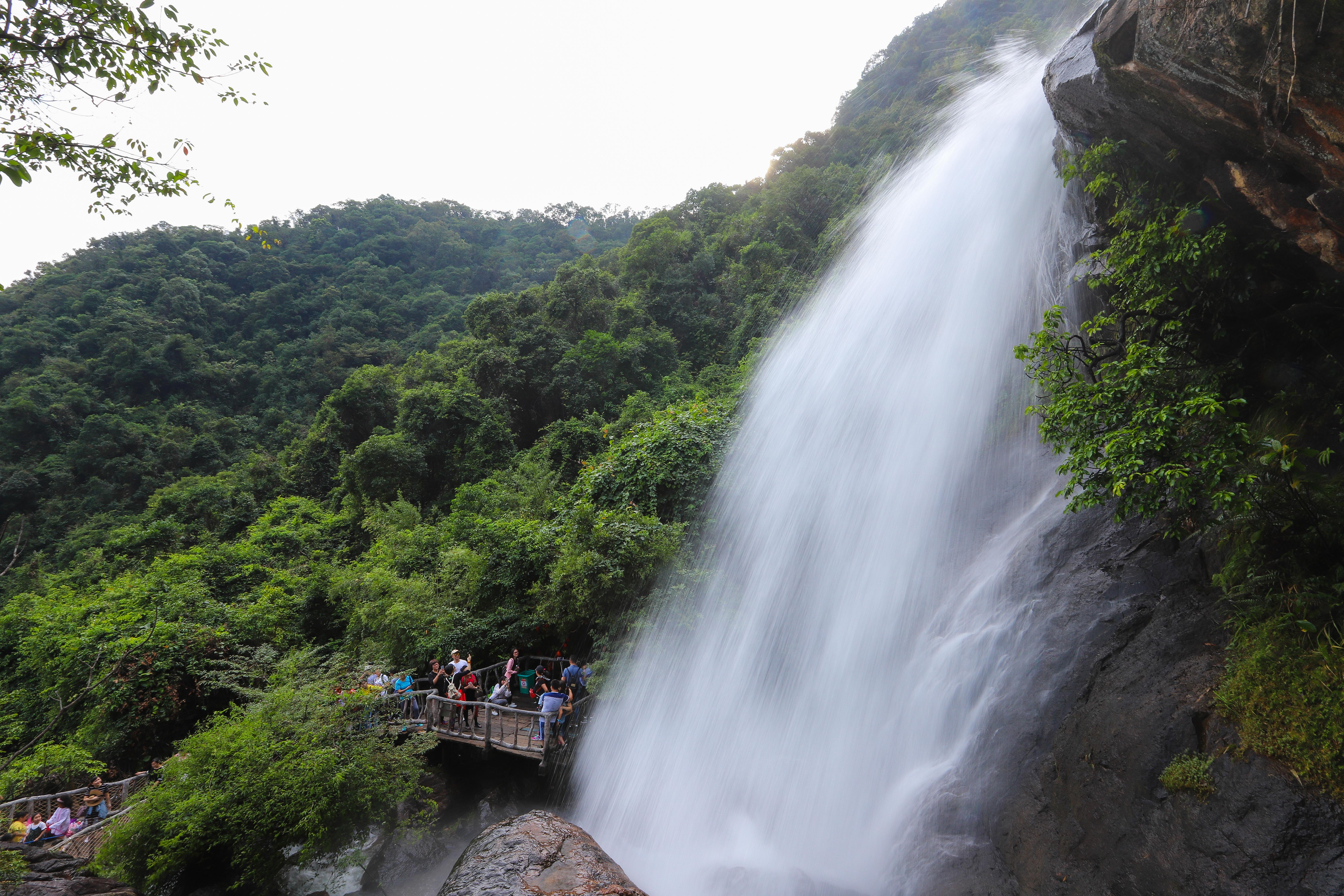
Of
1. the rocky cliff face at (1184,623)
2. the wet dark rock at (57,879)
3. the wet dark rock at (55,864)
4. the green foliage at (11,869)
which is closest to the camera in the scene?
the rocky cliff face at (1184,623)

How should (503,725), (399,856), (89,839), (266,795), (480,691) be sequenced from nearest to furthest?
(266,795), (89,839), (399,856), (503,725), (480,691)

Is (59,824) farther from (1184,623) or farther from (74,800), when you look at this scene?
(1184,623)

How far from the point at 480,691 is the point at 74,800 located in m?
7.12

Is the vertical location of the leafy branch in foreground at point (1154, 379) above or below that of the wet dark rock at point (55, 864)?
below

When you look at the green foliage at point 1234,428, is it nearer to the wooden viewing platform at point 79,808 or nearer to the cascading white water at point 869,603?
the cascading white water at point 869,603

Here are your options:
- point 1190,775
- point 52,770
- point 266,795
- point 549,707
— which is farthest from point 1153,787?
point 52,770

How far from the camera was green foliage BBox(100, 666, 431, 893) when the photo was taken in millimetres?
7527

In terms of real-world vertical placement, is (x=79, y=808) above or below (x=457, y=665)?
above

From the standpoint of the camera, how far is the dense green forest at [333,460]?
1002 centimetres

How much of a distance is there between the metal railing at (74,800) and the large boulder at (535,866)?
789cm

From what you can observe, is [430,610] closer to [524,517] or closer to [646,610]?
[524,517]

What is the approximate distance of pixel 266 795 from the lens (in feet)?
24.8

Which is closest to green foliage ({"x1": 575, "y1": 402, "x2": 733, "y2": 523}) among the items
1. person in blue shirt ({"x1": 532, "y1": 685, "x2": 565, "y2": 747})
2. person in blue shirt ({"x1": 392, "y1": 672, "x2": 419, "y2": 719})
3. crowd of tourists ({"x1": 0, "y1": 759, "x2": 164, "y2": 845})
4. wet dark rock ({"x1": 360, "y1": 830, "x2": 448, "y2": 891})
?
person in blue shirt ({"x1": 532, "y1": 685, "x2": 565, "y2": 747})

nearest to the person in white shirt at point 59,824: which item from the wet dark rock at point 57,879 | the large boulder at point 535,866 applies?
the wet dark rock at point 57,879
